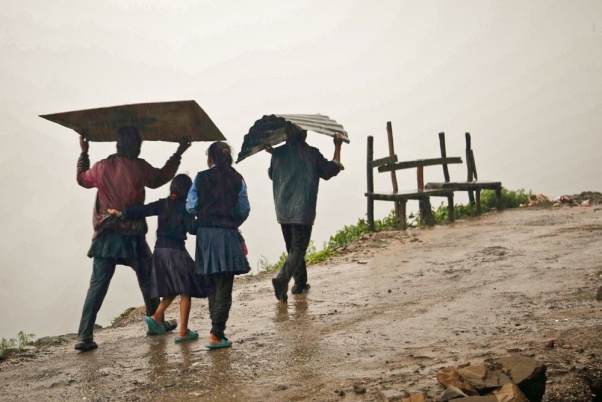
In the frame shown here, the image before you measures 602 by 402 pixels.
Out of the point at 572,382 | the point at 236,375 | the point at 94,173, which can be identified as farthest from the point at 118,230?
the point at 572,382

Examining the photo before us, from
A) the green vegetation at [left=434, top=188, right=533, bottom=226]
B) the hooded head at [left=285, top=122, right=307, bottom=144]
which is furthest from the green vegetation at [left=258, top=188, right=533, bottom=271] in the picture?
the hooded head at [left=285, top=122, right=307, bottom=144]

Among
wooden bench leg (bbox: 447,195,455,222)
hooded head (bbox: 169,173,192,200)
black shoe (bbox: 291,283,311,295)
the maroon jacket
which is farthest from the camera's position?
wooden bench leg (bbox: 447,195,455,222)

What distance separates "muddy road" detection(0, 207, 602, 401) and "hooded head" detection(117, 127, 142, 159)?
2032 millimetres

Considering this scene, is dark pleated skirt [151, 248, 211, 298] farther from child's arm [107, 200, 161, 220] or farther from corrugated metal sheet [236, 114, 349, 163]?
corrugated metal sheet [236, 114, 349, 163]

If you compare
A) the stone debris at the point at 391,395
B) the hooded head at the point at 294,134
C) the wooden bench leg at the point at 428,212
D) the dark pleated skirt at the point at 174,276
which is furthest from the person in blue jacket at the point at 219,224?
the wooden bench leg at the point at 428,212

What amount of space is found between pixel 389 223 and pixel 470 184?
7.50ft

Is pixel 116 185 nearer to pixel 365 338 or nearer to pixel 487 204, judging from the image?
pixel 365 338

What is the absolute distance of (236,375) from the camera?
6508mm

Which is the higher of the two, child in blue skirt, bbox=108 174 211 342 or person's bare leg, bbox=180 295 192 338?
child in blue skirt, bbox=108 174 211 342

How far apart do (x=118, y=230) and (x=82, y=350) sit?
4.46 ft

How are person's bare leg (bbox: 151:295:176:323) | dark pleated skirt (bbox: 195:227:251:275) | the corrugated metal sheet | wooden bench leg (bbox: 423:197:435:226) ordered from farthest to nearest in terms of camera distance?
wooden bench leg (bbox: 423:197:435:226)
the corrugated metal sheet
person's bare leg (bbox: 151:295:176:323)
dark pleated skirt (bbox: 195:227:251:275)

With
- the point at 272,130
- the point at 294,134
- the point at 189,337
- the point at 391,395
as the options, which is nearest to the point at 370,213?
the point at 294,134

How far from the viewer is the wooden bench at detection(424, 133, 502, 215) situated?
17.3m

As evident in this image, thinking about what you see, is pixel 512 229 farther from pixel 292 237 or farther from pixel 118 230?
pixel 118 230
